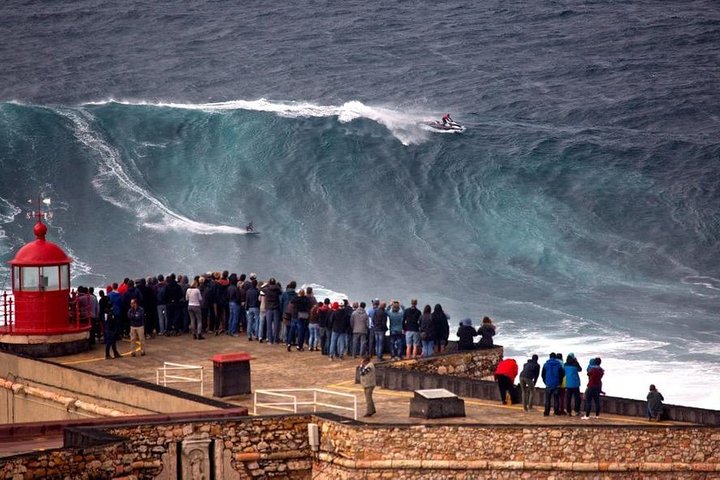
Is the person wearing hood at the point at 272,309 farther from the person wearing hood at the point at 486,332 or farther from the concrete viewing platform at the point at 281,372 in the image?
the person wearing hood at the point at 486,332

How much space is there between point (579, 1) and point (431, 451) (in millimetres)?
56675

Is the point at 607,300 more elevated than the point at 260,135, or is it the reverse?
the point at 260,135

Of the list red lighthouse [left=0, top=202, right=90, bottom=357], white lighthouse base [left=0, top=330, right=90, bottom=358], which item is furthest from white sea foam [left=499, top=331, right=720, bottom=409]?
red lighthouse [left=0, top=202, right=90, bottom=357]

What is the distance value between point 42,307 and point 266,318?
4.26 meters

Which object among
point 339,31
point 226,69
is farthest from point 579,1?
point 226,69

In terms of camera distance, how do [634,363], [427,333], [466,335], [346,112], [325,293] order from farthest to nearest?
[346,112] < [325,293] < [634,363] < [427,333] < [466,335]

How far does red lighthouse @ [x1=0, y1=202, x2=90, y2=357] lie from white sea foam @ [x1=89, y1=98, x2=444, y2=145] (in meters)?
30.2

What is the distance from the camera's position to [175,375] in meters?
30.0

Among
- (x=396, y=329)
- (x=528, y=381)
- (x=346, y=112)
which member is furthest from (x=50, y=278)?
(x=346, y=112)

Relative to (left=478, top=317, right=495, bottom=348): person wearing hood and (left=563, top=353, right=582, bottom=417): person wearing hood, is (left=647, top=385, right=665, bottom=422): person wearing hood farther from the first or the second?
(left=478, top=317, right=495, bottom=348): person wearing hood

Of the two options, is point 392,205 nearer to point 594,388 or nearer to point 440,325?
point 440,325

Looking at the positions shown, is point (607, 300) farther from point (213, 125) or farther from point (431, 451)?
point (431, 451)

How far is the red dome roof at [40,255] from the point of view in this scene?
3200 cm

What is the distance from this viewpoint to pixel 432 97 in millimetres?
66750
